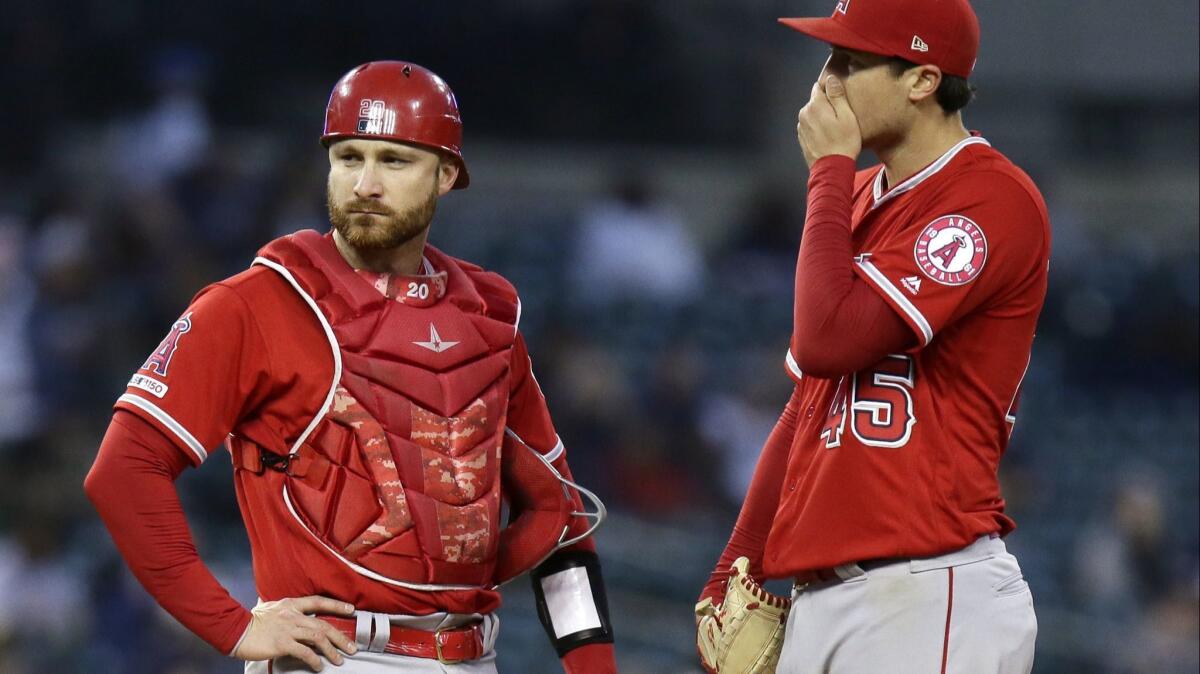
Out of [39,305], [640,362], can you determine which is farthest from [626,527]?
[39,305]

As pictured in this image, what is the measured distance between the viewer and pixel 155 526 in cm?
278

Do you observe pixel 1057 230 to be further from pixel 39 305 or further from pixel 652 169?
pixel 39 305

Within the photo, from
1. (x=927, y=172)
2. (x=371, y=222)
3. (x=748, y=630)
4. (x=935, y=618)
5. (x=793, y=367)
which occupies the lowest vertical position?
(x=748, y=630)

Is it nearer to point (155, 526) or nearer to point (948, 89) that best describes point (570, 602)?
point (155, 526)

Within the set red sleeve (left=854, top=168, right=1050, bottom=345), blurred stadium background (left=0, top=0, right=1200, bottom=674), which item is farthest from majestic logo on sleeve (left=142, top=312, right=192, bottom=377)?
blurred stadium background (left=0, top=0, right=1200, bottom=674)

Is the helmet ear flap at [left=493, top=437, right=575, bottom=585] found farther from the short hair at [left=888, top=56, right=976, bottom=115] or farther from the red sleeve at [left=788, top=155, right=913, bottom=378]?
the short hair at [left=888, top=56, right=976, bottom=115]

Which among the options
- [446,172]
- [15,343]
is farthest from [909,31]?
[15,343]

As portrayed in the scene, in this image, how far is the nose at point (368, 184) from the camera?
9.80ft

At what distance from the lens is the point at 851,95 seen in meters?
2.96

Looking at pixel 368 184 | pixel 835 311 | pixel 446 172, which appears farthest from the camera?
pixel 446 172

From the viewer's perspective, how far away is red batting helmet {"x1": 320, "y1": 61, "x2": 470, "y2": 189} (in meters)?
3.01

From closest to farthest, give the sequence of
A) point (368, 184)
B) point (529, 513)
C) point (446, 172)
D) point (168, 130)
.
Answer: point (368, 184) → point (446, 172) → point (529, 513) → point (168, 130)

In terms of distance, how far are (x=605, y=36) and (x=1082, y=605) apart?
557cm

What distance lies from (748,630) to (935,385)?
0.60m
